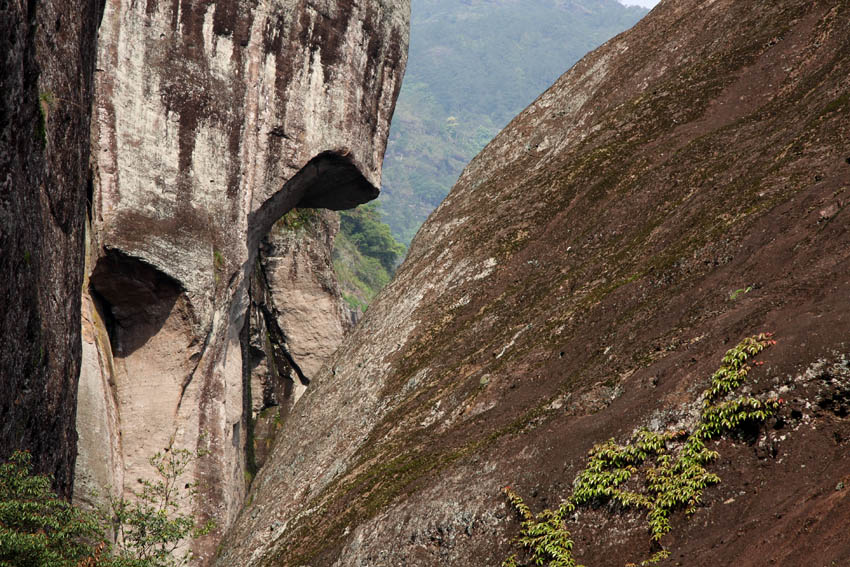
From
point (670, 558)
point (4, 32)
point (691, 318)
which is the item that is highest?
point (4, 32)

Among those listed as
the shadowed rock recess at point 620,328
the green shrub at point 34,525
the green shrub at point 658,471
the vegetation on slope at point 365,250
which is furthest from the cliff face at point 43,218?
the vegetation on slope at point 365,250

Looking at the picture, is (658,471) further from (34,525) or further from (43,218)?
(43,218)

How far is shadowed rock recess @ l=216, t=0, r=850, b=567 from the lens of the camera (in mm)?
8992

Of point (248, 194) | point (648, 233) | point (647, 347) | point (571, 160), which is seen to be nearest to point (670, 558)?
point (647, 347)

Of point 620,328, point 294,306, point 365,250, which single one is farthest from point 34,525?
point 365,250

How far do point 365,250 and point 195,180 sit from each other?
3029 inches

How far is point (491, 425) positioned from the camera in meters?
13.4

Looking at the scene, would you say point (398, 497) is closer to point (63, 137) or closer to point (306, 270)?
point (63, 137)

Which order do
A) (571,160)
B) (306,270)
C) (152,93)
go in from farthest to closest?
(306,270) < (152,93) < (571,160)

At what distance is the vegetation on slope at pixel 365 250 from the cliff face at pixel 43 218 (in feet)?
236

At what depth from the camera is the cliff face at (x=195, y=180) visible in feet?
76.7

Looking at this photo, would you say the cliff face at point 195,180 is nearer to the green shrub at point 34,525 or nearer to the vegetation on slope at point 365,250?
the green shrub at point 34,525

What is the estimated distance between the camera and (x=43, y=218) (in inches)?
564

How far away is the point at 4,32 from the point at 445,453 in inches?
377
